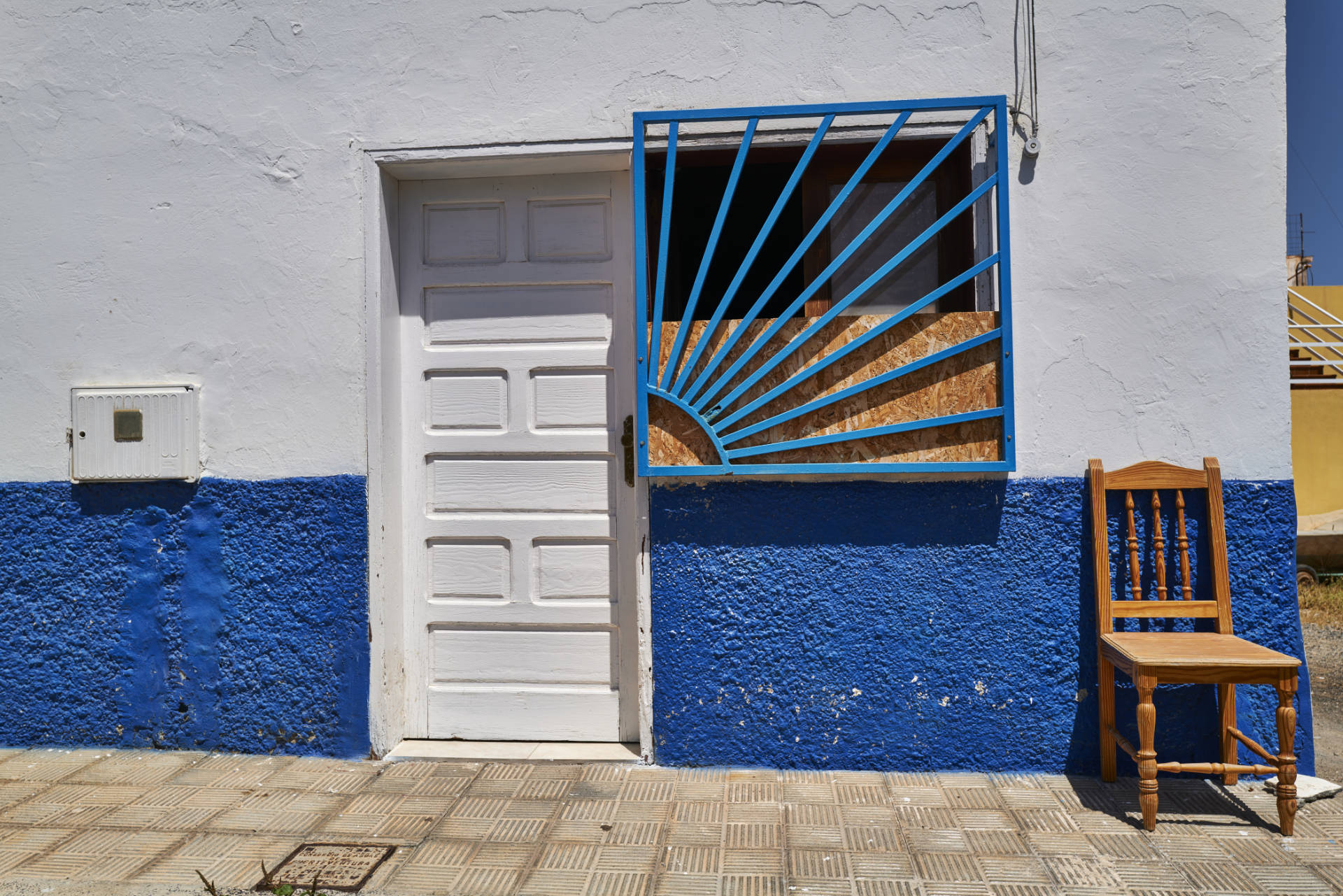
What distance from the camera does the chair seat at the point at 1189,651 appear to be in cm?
290

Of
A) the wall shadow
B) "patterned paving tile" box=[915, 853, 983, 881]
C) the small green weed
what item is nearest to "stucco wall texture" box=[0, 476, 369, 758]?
the wall shadow

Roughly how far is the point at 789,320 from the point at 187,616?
8.95 feet

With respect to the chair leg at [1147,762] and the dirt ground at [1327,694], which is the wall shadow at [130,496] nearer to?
the chair leg at [1147,762]

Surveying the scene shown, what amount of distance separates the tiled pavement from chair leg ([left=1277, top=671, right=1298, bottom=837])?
0.29 ft

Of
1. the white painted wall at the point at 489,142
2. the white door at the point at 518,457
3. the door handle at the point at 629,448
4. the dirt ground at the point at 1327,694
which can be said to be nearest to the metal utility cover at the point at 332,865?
the white door at the point at 518,457

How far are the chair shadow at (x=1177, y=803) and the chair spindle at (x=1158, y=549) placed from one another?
68 centimetres

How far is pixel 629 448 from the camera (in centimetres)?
378

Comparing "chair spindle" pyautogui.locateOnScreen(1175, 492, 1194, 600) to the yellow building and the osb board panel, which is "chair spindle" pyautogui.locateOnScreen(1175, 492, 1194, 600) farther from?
the yellow building

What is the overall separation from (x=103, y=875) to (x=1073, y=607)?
337cm

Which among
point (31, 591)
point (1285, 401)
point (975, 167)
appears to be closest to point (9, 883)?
point (31, 591)

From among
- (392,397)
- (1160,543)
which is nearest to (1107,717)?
(1160,543)

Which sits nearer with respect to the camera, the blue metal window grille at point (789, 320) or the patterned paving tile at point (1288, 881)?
the patterned paving tile at point (1288, 881)

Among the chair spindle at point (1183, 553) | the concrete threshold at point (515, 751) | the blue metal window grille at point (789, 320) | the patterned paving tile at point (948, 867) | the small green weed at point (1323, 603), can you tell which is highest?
the blue metal window grille at point (789, 320)

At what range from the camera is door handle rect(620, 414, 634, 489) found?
3760mm
